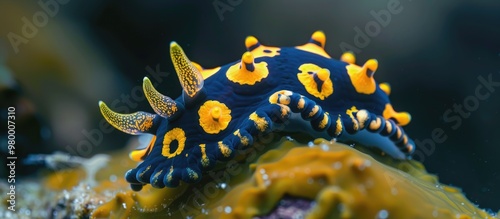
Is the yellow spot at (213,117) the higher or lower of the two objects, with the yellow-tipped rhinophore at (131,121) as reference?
higher

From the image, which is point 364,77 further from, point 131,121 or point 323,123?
point 131,121

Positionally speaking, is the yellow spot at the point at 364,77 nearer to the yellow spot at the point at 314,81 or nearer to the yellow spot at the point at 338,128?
the yellow spot at the point at 314,81

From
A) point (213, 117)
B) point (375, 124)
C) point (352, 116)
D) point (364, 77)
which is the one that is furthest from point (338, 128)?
point (213, 117)

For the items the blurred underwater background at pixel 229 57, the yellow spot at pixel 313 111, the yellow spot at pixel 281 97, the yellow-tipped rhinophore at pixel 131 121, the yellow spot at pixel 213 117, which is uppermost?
the yellow spot at pixel 281 97

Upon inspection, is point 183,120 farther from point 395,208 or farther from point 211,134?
point 395,208

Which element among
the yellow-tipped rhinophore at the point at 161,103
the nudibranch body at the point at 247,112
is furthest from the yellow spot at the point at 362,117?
the yellow-tipped rhinophore at the point at 161,103

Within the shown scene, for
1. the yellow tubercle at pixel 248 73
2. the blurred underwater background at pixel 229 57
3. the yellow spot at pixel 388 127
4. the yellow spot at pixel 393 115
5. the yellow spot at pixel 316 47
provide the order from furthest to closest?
the blurred underwater background at pixel 229 57 < the yellow spot at pixel 316 47 < the yellow spot at pixel 393 115 < the yellow spot at pixel 388 127 < the yellow tubercle at pixel 248 73
